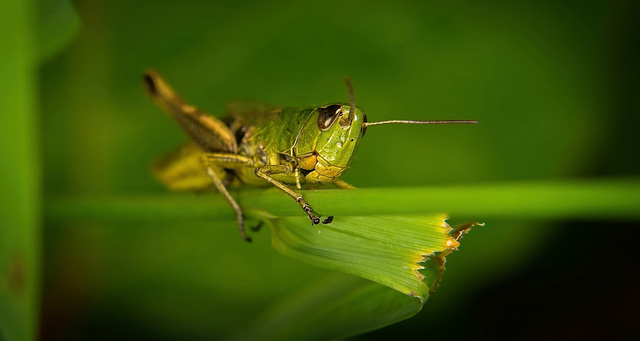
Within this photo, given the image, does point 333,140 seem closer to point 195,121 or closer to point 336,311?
point 336,311

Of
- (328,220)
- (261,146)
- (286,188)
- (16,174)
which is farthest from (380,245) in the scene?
(16,174)

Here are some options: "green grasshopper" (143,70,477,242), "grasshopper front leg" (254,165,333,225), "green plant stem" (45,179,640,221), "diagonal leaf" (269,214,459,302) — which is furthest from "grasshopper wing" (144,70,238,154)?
"green plant stem" (45,179,640,221)

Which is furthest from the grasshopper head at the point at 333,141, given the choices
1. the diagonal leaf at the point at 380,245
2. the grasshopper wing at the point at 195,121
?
the grasshopper wing at the point at 195,121

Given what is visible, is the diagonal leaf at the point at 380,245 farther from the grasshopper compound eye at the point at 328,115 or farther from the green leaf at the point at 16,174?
the green leaf at the point at 16,174

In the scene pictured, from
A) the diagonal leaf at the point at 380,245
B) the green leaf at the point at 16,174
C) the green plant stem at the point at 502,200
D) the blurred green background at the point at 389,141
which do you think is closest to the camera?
the green plant stem at the point at 502,200

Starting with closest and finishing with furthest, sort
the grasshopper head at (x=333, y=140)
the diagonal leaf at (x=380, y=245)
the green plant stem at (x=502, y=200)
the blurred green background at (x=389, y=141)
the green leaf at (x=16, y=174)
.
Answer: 1. the green plant stem at (x=502, y=200)
2. the diagonal leaf at (x=380, y=245)
3. the green leaf at (x=16, y=174)
4. the grasshopper head at (x=333, y=140)
5. the blurred green background at (x=389, y=141)

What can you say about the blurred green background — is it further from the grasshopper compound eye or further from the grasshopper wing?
the grasshopper compound eye

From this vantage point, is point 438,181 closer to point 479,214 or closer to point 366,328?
point 366,328
